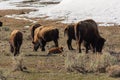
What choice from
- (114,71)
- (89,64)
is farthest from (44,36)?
(114,71)

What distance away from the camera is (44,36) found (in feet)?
88.1

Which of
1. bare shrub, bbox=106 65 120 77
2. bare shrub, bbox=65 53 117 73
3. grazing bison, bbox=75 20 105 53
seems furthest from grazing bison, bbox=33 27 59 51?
bare shrub, bbox=106 65 120 77

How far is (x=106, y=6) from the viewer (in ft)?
196

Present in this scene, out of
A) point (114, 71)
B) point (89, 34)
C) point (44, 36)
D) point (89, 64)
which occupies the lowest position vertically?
point (44, 36)

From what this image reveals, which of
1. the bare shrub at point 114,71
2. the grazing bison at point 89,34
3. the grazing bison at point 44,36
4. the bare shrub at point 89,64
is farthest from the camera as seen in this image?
the grazing bison at point 44,36

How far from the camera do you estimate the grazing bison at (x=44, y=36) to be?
26450 mm

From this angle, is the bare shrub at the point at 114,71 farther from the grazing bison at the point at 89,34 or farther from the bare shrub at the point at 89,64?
the grazing bison at the point at 89,34

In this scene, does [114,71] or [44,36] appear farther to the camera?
[44,36]

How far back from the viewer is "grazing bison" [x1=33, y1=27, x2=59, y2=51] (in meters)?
26.5

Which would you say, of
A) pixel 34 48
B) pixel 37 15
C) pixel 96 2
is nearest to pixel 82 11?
pixel 96 2

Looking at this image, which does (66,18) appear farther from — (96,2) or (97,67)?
(97,67)

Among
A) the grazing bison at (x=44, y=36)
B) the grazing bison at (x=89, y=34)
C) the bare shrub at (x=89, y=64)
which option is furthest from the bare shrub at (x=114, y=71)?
the grazing bison at (x=44, y=36)

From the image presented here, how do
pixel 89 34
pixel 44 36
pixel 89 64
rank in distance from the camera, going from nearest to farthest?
pixel 89 64 → pixel 89 34 → pixel 44 36

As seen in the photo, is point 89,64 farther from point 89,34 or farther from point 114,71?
point 89,34
